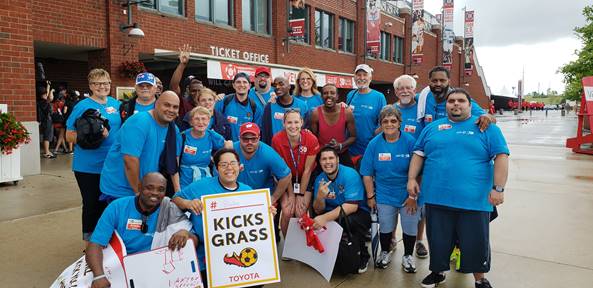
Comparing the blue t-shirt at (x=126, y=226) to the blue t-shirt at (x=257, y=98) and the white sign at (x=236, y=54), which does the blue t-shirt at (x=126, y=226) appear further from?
the white sign at (x=236, y=54)

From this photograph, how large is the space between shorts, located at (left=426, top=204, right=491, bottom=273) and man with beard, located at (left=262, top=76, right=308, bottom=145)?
1936 millimetres

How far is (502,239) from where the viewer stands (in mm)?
5262

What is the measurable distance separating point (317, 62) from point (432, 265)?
687 inches

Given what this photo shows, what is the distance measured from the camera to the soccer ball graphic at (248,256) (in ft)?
11.6

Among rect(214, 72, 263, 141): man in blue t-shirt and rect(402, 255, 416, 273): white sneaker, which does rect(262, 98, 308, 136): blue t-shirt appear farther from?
rect(402, 255, 416, 273): white sneaker

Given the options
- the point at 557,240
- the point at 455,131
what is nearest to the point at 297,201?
the point at 455,131

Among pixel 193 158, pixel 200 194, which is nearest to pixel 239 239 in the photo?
pixel 200 194

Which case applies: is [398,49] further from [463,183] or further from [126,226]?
[126,226]

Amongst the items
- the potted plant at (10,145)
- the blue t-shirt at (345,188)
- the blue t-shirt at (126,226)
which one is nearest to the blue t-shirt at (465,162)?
the blue t-shirt at (345,188)

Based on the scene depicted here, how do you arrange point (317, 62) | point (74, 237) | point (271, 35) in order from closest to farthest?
point (74, 237), point (271, 35), point (317, 62)

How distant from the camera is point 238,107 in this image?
5336 mm

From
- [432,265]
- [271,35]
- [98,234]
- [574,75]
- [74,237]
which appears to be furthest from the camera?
[574,75]

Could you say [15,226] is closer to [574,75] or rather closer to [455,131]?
[455,131]

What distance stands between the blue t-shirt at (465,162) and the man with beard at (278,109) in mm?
1840
